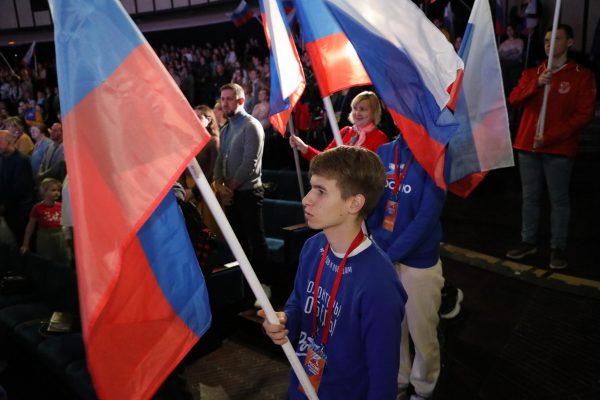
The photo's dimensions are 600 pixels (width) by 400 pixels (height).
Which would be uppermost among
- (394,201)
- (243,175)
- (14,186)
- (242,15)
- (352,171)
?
(242,15)

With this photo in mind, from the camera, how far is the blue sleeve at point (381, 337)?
5.19 feet

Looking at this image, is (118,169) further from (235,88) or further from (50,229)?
(50,229)

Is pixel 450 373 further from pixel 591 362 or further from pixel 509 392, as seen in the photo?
pixel 591 362

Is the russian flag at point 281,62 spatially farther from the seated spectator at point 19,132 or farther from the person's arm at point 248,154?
the seated spectator at point 19,132

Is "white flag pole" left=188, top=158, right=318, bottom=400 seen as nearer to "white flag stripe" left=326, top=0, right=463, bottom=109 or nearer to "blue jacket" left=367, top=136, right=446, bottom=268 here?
"blue jacket" left=367, top=136, right=446, bottom=268

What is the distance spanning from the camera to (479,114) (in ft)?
9.36

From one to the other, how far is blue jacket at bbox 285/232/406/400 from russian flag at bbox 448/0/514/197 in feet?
4.07

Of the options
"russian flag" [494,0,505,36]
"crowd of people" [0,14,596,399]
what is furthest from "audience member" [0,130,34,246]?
"russian flag" [494,0,505,36]

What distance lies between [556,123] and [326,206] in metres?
3.66

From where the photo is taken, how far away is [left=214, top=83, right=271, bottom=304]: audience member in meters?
4.38

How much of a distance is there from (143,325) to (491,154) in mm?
2147

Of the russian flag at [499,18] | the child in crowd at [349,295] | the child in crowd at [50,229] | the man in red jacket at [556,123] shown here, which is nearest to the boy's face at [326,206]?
the child in crowd at [349,295]

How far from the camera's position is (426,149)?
93.7 inches

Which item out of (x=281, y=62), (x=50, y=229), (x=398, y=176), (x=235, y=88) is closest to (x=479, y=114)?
(x=398, y=176)
